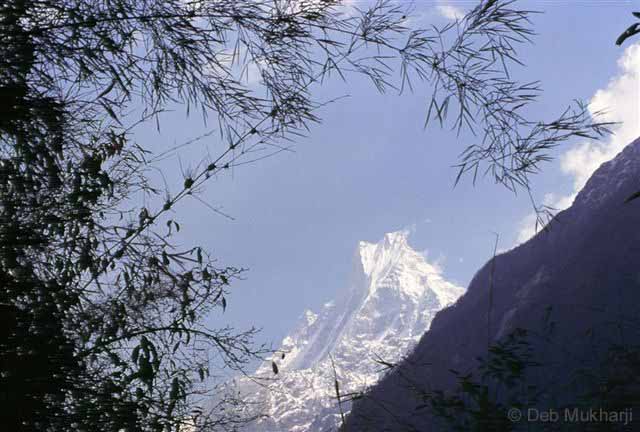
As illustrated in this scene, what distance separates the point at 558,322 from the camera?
2158 mm

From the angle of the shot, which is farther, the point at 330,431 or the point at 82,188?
the point at 82,188

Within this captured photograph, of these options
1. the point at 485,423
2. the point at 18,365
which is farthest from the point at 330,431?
the point at 18,365

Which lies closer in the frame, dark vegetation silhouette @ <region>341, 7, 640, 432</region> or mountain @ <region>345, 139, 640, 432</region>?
dark vegetation silhouette @ <region>341, 7, 640, 432</region>

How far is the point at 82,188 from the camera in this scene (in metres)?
2.75

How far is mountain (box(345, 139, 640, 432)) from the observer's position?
7.13 feet

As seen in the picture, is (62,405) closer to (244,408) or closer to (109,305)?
(109,305)

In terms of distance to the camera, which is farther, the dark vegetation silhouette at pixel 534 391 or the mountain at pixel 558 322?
the mountain at pixel 558 322

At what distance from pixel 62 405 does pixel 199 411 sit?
83 centimetres

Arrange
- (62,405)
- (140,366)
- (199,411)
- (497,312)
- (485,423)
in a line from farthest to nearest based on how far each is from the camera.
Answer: (497,312), (199,411), (140,366), (485,423), (62,405)

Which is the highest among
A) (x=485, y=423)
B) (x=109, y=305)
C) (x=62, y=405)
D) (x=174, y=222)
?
(x=174, y=222)

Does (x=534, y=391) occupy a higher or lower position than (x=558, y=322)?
lower

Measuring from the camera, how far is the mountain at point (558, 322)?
217 centimetres

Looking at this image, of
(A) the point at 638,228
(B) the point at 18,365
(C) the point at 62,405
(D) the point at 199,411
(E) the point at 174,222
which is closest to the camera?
(B) the point at 18,365

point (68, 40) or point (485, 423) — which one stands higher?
point (68, 40)
